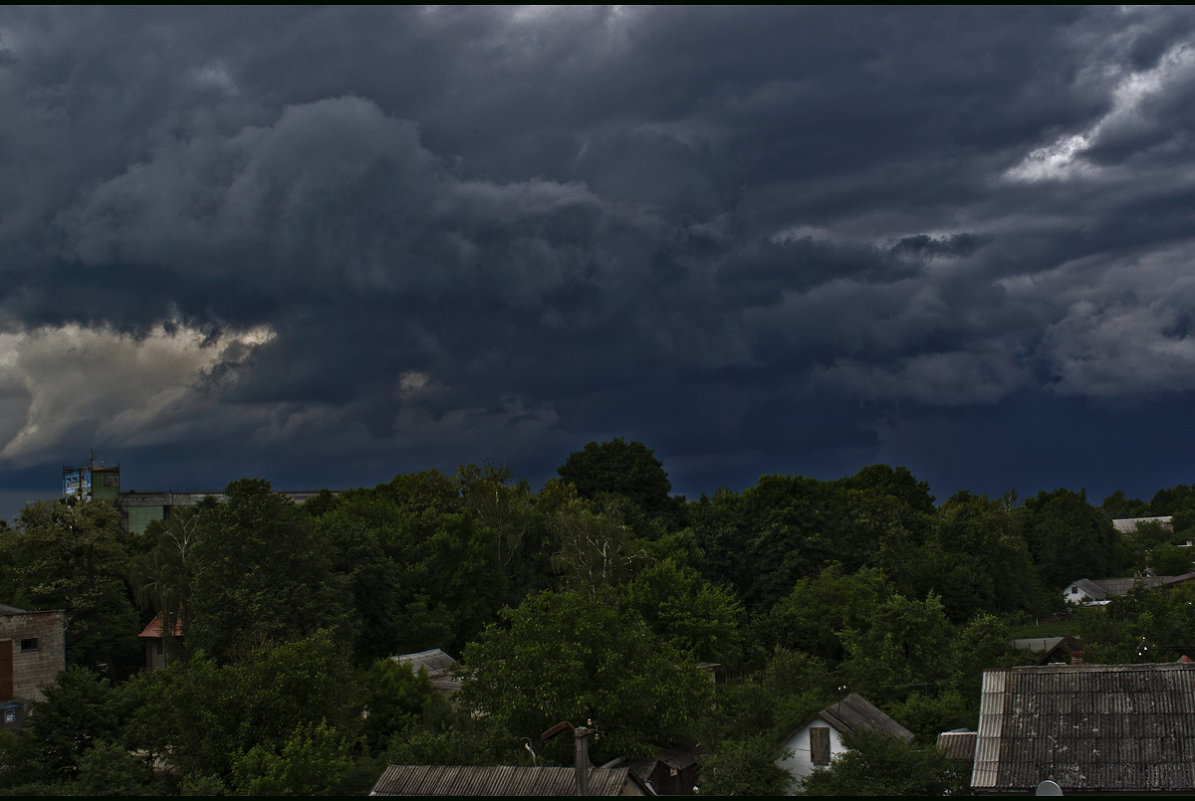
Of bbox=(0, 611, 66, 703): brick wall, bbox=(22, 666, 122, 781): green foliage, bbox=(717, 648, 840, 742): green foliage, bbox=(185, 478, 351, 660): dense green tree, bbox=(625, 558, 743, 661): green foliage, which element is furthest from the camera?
bbox=(625, 558, 743, 661): green foliage

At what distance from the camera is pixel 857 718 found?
125 ft

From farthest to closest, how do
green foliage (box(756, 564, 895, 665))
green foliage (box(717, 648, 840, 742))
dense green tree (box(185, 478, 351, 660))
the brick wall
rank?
green foliage (box(756, 564, 895, 665)), dense green tree (box(185, 478, 351, 660)), the brick wall, green foliage (box(717, 648, 840, 742))

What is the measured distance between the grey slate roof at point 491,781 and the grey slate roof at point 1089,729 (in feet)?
31.8

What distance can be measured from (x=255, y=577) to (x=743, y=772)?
27.1 metres

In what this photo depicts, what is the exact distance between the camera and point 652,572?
188ft

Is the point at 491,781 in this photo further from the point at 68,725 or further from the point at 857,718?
the point at 857,718

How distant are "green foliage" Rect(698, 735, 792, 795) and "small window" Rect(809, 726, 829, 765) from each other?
172 inches

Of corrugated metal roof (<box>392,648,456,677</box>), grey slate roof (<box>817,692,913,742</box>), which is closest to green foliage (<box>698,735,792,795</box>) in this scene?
grey slate roof (<box>817,692,913,742</box>)

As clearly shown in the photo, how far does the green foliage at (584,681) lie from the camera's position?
34031 millimetres

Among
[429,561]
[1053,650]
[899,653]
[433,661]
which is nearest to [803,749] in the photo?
[899,653]

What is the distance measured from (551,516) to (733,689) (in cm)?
3887

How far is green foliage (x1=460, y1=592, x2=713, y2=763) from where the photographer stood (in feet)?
112

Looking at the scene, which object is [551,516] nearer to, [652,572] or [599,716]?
[652,572]

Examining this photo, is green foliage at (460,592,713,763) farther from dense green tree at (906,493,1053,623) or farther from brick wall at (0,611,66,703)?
dense green tree at (906,493,1053,623)
